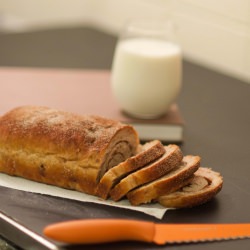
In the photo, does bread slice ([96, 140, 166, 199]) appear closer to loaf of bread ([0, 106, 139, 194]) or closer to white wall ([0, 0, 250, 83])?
loaf of bread ([0, 106, 139, 194])

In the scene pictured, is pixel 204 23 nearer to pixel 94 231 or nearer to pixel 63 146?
pixel 63 146

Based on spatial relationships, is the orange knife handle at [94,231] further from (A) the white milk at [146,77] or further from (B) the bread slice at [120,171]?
(A) the white milk at [146,77]

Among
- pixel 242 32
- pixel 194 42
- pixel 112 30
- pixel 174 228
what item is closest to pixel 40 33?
pixel 112 30

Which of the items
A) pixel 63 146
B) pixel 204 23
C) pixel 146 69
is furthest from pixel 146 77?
pixel 204 23

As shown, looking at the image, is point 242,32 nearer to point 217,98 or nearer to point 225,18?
point 225,18

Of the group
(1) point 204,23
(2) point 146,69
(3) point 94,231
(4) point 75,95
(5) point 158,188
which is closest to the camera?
(3) point 94,231

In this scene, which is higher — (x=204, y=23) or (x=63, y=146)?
(x=204, y=23)

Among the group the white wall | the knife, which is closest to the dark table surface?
the knife

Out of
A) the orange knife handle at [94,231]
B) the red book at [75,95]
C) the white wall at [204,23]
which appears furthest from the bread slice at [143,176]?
the white wall at [204,23]
